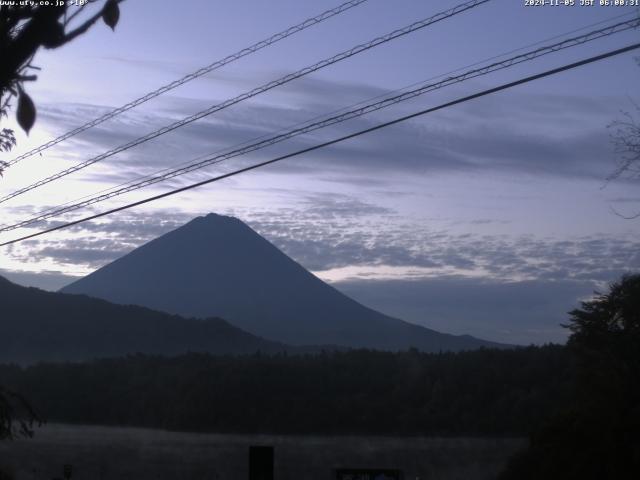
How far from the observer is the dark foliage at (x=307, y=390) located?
5191 cm

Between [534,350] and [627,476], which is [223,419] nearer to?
[534,350]

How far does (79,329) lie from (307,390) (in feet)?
127

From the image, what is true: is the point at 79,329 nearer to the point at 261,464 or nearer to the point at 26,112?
the point at 261,464

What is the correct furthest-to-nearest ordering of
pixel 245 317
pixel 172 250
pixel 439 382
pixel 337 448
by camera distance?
pixel 172 250
pixel 245 317
pixel 439 382
pixel 337 448

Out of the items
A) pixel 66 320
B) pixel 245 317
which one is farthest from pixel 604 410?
pixel 245 317

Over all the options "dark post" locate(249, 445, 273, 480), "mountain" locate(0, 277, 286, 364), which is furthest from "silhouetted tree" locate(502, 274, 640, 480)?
"mountain" locate(0, 277, 286, 364)

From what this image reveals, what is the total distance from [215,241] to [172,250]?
844 cm

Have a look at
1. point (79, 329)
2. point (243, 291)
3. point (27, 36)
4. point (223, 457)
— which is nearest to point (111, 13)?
point (27, 36)

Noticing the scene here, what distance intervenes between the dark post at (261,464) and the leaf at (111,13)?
9.95 meters

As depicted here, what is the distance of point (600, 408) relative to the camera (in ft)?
65.7

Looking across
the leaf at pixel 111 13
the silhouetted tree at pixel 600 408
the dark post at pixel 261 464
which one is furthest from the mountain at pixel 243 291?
the leaf at pixel 111 13

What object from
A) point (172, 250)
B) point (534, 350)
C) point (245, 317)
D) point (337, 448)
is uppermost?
point (172, 250)

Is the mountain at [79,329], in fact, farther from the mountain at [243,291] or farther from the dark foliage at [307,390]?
the mountain at [243,291]

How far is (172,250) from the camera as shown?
17700cm
